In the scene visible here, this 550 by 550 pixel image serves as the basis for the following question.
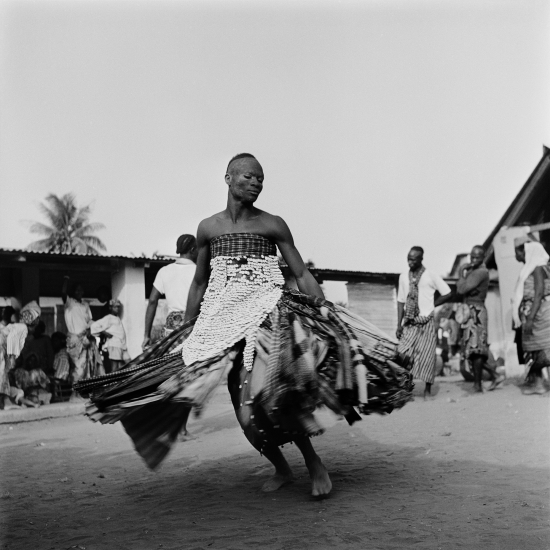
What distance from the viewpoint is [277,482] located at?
450 centimetres

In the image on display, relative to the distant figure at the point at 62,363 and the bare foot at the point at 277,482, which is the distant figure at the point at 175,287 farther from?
the distant figure at the point at 62,363

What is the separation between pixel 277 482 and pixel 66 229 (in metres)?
33.3

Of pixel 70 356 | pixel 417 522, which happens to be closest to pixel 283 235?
pixel 417 522

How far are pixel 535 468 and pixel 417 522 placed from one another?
1.58m

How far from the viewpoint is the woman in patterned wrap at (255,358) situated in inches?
152

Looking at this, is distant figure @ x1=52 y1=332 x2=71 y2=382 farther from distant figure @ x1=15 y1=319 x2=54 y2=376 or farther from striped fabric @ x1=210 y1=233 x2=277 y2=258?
striped fabric @ x1=210 y1=233 x2=277 y2=258

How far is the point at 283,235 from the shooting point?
4.55 metres

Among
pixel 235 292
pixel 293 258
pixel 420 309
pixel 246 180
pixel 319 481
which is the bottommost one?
pixel 319 481

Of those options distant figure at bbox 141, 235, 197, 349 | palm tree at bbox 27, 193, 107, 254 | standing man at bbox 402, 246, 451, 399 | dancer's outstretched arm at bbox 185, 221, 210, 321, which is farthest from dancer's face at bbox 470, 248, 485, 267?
palm tree at bbox 27, 193, 107, 254

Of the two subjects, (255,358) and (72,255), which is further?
(72,255)

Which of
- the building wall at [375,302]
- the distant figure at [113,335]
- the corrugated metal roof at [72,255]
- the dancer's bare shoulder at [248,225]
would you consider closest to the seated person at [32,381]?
the distant figure at [113,335]

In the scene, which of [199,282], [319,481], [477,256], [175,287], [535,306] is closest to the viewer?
[319,481]

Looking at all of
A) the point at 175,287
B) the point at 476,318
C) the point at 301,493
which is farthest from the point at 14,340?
the point at 301,493

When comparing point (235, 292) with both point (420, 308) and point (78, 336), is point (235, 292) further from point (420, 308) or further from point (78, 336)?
point (78, 336)
